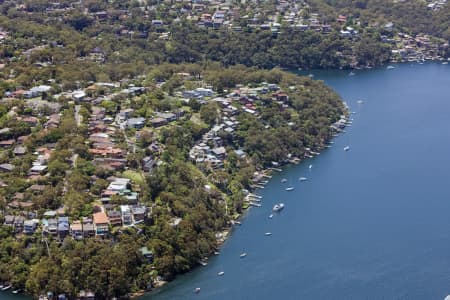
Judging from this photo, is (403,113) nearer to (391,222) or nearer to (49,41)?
(391,222)

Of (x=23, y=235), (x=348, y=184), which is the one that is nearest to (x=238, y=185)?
(x=348, y=184)

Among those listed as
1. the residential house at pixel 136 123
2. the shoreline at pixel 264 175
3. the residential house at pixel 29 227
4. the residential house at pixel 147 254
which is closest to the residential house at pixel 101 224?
the residential house at pixel 147 254

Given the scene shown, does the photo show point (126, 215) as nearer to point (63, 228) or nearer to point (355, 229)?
point (63, 228)

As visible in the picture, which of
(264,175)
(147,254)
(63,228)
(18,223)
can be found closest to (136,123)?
(264,175)

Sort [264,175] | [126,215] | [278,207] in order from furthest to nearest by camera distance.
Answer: [264,175] < [278,207] < [126,215]

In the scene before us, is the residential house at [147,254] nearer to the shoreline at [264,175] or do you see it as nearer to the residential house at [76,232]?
the shoreline at [264,175]

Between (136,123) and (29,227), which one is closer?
(29,227)

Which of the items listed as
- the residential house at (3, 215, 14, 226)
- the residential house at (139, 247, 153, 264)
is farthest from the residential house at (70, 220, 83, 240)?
the residential house at (3, 215, 14, 226)
